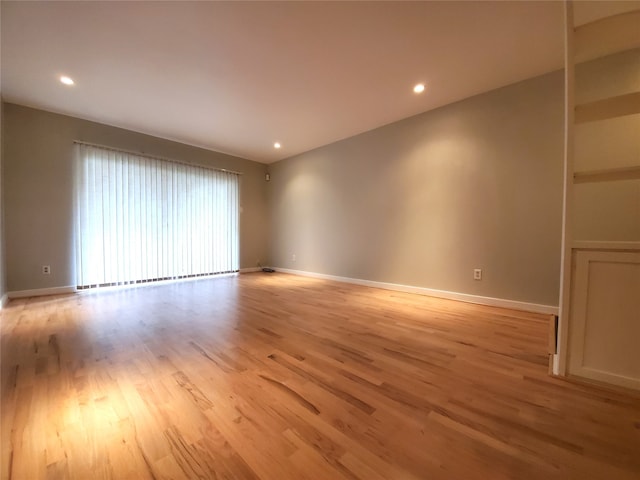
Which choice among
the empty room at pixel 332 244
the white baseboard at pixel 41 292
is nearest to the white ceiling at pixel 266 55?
the empty room at pixel 332 244

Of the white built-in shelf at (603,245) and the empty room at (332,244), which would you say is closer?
the empty room at (332,244)

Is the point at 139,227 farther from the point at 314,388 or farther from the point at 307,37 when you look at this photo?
the point at 314,388

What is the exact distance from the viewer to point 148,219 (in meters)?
4.02

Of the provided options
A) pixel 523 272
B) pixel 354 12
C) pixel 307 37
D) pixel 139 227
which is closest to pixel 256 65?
pixel 307 37

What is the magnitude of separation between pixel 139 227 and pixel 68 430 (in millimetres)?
3614

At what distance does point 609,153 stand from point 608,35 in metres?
1.37

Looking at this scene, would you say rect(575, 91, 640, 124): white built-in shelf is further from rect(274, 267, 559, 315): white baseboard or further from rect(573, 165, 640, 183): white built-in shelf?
rect(274, 267, 559, 315): white baseboard

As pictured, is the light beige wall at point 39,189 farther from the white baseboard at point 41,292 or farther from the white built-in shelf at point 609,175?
the white built-in shelf at point 609,175

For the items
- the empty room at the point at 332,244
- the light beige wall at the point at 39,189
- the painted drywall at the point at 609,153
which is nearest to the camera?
the empty room at the point at 332,244

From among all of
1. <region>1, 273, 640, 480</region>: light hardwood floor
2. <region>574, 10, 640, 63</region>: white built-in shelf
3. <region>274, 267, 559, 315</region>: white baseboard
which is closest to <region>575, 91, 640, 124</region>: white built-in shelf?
<region>574, 10, 640, 63</region>: white built-in shelf

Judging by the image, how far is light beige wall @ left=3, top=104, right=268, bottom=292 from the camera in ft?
10.0

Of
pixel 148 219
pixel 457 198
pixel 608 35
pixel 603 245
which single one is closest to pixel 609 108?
pixel 608 35

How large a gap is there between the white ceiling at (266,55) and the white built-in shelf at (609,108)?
986 mm

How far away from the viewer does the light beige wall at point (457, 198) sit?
254cm
